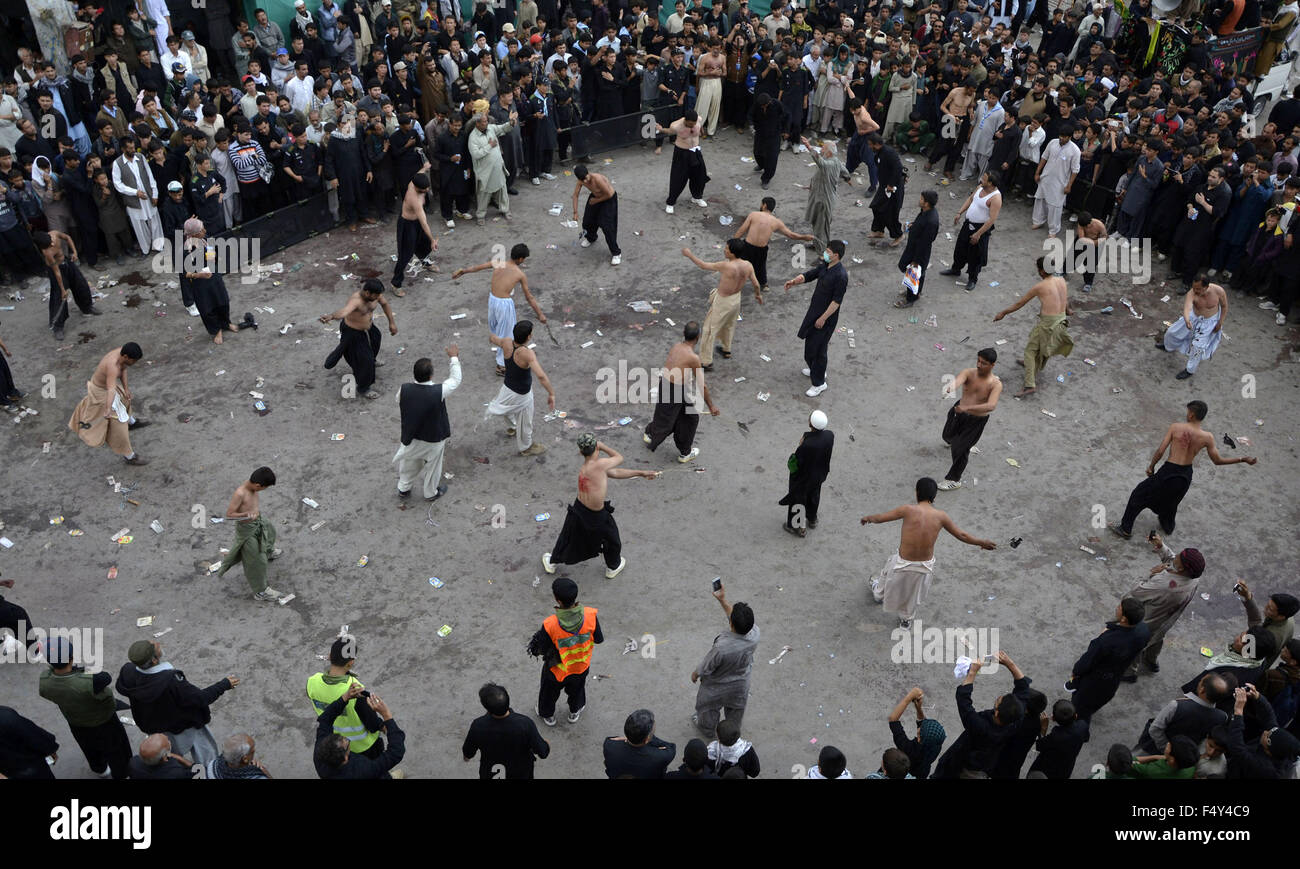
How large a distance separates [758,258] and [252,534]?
6.58 metres

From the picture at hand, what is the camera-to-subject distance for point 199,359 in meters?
11.5

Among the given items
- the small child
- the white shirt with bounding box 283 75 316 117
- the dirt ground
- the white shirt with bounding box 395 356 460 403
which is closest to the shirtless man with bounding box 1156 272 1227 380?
the dirt ground

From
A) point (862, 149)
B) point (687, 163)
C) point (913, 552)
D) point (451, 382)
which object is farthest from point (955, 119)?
point (451, 382)

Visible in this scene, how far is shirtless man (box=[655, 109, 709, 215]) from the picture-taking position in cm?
1383

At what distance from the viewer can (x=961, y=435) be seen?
995cm

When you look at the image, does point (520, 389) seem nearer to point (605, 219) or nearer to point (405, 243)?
point (405, 243)

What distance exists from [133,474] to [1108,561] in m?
8.79

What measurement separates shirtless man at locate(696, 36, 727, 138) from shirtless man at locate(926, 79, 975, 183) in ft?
10.6

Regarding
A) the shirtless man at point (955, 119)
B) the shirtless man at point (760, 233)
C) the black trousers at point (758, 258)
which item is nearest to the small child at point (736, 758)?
the shirtless man at point (760, 233)

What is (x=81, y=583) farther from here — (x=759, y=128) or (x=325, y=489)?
(x=759, y=128)

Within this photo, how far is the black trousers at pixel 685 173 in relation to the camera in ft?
46.3

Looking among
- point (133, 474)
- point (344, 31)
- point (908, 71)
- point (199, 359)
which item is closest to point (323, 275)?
point (199, 359)

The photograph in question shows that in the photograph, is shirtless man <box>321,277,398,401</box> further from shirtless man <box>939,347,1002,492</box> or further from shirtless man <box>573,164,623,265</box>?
shirtless man <box>939,347,1002,492</box>

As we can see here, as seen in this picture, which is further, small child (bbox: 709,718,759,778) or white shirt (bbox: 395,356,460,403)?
white shirt (bbox: 395,356,460,403)
